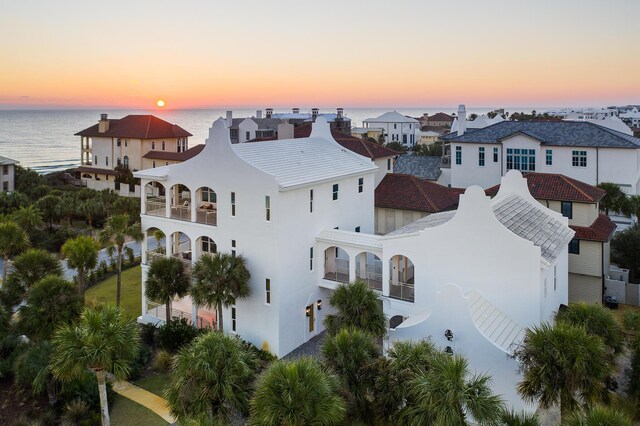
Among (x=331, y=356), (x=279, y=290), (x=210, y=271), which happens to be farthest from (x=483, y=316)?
(x=210, y=271)

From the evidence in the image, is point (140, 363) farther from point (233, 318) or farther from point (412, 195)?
point (412, 195)

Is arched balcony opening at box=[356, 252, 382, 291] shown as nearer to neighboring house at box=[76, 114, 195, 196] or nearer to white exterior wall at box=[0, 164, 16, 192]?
neighboring house at box=[76, 114, 195, 196]

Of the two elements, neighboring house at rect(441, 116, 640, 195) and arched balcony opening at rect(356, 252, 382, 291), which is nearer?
arched balcony opening at rect(356, 252, 382, 291)

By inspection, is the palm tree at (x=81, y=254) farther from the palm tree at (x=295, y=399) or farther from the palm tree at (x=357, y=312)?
the palm tree at (x=295, y=399)

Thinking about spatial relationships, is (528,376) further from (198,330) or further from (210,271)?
(198,330)

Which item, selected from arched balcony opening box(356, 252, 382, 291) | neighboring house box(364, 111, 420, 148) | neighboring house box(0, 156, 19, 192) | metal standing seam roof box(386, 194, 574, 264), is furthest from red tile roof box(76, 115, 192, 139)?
neighboring house box(364, 111, 420, 148)

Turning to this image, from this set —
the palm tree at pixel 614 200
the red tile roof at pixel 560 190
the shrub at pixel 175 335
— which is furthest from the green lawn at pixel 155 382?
the palm tree at pixel 614 200

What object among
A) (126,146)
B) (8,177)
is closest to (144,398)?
A: (8,177)
